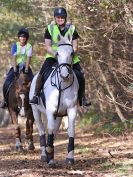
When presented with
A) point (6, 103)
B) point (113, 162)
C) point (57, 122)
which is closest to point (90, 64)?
point (6, 103)

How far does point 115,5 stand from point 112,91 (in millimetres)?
6199

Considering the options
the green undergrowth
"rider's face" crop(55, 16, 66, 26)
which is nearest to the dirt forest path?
"rider's face" crop(55, 16, 66, 26)

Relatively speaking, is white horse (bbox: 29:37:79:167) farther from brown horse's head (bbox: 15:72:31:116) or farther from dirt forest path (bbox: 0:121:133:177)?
brown horse's head (bbox: 15:72:31:116)

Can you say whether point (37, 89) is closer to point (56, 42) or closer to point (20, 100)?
point (56, 42)

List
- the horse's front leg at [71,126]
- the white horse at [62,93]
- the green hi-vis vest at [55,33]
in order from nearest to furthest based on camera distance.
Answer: the white horse at [62,93]
the horse's front leg at [71,126]
the green hi-vis vest at [55,33]

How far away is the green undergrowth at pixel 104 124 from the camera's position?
58.3 feet

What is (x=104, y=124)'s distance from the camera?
810 inches

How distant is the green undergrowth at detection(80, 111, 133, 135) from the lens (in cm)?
1777

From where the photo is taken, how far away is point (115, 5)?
13.6 metres

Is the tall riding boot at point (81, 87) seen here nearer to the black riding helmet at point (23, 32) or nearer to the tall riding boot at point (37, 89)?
the tall riding boot at point (37, 89)

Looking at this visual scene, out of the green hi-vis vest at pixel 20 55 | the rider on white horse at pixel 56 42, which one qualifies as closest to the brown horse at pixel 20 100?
the green hi-vis vest at pixel 20 55

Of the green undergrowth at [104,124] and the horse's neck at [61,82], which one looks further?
the green undergrowth at [104,124]

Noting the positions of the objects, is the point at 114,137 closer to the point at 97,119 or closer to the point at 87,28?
the point at 87,28

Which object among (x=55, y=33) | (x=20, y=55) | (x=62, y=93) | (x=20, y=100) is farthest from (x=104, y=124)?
(x=62, y=93)
